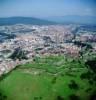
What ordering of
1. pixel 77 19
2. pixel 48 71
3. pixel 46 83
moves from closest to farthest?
1. pixel 46 83
2. pixel 48 71
3. pixel 77 19

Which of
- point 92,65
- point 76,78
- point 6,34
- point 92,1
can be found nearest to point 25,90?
point 76,78

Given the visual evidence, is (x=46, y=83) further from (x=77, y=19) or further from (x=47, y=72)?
(x=77, y=19)

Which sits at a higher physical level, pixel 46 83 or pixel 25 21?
pixel 25 21

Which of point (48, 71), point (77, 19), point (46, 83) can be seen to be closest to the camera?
point (46, 83)

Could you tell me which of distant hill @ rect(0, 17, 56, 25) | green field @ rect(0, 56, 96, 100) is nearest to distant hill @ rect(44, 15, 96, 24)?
distant hill @ rect(0, 17, 56, 25)

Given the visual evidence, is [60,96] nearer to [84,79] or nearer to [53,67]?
[84,79]

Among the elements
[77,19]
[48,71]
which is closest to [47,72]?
[48,71]

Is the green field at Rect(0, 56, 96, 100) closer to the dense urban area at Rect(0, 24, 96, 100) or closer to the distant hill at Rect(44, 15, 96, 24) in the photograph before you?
the dense urban area at Rect(0, 24, 96, 100)

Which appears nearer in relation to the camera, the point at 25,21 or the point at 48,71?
the point at 48,71

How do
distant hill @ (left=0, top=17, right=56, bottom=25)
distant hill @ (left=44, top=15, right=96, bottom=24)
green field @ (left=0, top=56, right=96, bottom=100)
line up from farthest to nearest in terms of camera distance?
distant hill @ (left=0, top=17, right=56, bottom=25) < distant hill @ (left=44, top=15, right=96, bottom=24) < green field @ (left=0, top=56, right=96, bottom=100)
